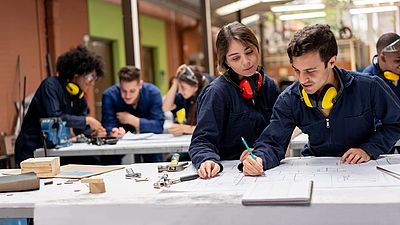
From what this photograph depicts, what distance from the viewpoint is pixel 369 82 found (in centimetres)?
199

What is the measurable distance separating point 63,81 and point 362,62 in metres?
3.10

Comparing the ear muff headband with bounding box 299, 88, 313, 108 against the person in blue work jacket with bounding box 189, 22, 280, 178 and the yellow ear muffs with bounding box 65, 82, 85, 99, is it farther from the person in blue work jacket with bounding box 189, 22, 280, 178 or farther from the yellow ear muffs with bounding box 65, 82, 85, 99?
the yellow ear muffs with bounding box 65, 82, 85, 99

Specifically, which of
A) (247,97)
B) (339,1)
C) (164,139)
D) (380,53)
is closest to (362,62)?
(339,1)

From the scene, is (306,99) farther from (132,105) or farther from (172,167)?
(132,105)

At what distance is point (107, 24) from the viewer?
859cm

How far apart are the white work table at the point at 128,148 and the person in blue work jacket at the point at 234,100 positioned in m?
0.81

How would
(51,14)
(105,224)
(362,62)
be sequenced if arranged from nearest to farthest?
(105,224)
(362,62)
(51,14)

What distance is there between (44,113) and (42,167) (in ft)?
4.94

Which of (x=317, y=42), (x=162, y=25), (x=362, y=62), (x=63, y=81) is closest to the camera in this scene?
(x=317, y=42)

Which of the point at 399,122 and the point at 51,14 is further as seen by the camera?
the point at 51,14

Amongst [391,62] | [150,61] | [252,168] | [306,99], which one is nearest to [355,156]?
[306,99]

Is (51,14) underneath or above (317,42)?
above

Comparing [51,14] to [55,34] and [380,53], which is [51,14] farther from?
[380,53]

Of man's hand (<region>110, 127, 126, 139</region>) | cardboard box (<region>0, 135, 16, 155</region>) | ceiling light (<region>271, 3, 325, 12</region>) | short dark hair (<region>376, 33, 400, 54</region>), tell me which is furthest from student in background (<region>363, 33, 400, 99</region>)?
cardboard box (<region>0, 135, 16, 155</region>)
